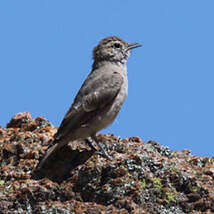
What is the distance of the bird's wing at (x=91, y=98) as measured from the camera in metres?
8.19

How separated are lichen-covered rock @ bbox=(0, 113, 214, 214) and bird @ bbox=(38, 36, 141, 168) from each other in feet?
1.56

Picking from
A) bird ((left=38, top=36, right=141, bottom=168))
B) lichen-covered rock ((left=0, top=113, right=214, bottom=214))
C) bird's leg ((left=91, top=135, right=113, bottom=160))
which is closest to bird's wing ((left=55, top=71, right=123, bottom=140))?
bird ((left=38, top=36, right=141, bottom=168))

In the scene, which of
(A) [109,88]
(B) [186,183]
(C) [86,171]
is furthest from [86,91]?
(B) [186,183]

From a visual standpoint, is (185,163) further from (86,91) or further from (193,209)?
(86,91)

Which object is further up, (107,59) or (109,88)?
(107,59)

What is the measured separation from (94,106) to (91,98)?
16 cm

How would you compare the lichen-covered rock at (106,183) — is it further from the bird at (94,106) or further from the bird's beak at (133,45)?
the bird's beak at (133,45)

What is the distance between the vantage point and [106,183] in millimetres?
6207

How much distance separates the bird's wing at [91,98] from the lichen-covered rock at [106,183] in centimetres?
93

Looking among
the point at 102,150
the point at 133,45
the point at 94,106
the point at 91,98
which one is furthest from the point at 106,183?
the point at 133,45

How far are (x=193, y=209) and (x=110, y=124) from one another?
3.08 metres

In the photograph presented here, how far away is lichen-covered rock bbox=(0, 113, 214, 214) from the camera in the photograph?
229 inches

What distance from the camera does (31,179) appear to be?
6.57 metres

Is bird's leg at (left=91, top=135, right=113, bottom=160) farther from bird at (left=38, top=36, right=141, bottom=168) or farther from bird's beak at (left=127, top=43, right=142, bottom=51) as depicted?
bird's beak at (left=127, top=43, right=142, bottom=51)
